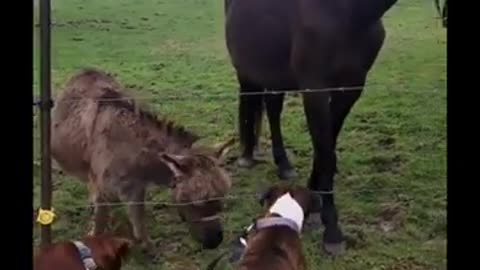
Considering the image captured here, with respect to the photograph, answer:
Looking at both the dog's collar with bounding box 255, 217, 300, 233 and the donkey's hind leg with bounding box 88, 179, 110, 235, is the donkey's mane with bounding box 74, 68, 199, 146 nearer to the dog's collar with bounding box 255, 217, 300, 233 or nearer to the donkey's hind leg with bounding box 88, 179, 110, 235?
the donkey's hind leg with bounding box 88, 179, 110, 235

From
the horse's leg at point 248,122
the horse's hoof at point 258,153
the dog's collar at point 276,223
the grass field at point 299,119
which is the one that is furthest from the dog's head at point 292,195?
the horse's hoof at point 258,153

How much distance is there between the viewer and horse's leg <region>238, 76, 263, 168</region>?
17.2ft

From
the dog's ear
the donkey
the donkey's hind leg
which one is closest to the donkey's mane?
the donkey

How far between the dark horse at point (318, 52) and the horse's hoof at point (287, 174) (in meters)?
0.54

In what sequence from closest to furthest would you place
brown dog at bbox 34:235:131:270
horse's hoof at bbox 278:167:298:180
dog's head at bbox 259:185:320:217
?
brown dog at bbox 34:235:131:270
dog's head at bbox 259:185:320:217
horse's hoof at bbox 278:167:298:180

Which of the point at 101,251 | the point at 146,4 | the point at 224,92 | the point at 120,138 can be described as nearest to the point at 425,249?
the point at 120,138

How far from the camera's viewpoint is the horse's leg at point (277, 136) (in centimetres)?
523

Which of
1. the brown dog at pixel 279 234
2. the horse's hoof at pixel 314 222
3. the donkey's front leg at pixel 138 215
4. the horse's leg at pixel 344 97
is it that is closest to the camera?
the brown dog at pixel 279 234

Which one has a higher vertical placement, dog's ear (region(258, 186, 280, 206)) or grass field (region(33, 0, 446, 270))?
dog's ear (region(258, 186, 280, 206))

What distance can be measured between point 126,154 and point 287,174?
124 centimetres

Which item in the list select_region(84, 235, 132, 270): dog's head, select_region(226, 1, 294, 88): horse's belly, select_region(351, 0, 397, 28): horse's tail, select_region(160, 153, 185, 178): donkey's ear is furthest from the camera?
select_region(226, 1, 294, 88): horse's belly

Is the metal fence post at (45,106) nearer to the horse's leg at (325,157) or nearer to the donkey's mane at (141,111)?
the donkey's mane at (141,111)

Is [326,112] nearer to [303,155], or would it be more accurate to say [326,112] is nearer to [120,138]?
[120,138]

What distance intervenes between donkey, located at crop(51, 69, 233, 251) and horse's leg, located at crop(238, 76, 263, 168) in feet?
3.32
